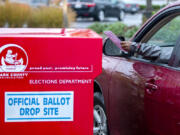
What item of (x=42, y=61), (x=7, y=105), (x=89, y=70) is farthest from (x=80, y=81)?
(x=7, y=105)

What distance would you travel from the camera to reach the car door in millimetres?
3102

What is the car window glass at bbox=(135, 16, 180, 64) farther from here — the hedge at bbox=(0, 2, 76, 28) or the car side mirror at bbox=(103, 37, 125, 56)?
the hedge at bbox=(0, 2, 76, 28)

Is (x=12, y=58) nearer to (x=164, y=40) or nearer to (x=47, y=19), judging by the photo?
(x=164, y=40)

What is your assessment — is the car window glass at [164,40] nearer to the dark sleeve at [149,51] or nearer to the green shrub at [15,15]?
the dark sleeve at [149,51]

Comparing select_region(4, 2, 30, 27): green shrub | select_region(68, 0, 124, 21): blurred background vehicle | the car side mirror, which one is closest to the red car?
the car side mirror

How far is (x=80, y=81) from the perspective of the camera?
10.0 ft

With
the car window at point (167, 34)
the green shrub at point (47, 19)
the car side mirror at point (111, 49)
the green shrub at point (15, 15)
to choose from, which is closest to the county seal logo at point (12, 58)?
the car side mirror at point (111, 49)

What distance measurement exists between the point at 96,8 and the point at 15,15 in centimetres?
1011

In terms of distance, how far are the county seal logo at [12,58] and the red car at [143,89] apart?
3.43ft

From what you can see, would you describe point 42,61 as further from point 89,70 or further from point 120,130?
point 120,130

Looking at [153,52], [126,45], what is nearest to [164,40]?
[126,45]

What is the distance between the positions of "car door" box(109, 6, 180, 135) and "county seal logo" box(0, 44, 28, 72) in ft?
3.43

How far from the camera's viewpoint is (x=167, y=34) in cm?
439

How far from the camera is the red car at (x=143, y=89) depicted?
3.13 m
